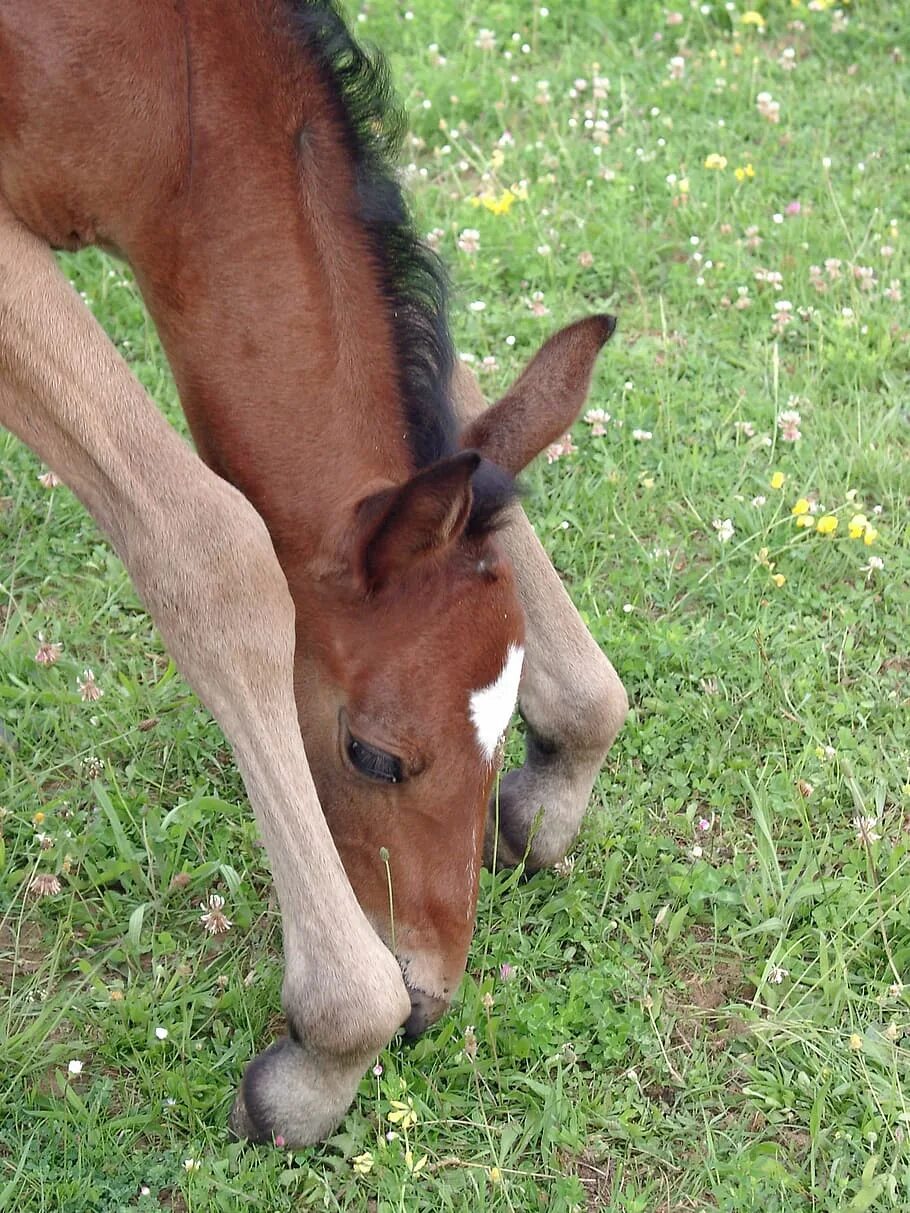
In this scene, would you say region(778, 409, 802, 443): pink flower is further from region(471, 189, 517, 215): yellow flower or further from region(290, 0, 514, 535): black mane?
region(290, 0, 514, 535): black mane

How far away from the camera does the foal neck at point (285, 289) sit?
9.89 ft

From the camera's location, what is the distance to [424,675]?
287 centimetres

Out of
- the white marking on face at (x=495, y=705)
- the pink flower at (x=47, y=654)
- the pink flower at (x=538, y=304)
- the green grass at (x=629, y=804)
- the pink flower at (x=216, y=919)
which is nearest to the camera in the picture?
the white marking on face at (x=495, y=705)

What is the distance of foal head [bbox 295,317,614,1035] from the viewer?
113 inches

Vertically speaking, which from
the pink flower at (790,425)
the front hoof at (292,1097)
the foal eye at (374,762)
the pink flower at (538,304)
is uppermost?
the foal eye at (374,762)

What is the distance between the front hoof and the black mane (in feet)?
4.06

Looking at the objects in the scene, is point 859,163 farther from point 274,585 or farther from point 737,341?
point 274,585

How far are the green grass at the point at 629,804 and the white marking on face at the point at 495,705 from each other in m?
0.70

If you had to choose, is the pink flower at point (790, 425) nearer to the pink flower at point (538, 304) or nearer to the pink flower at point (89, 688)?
the pink flower at point (538, 304)

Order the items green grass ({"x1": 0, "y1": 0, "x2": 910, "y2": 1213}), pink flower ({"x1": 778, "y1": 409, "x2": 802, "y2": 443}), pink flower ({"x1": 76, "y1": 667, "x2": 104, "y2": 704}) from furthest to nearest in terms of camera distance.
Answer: pink flower ({"x1": 778, "y1": 409, "x2": 802, "y2": 443}), pink flower ({"x1": 76, "y1": 667, "x2": 104, "y2": 704}), green grass ({"x1": 0, "y1": 0, "x2": 910, "y2": 1213})

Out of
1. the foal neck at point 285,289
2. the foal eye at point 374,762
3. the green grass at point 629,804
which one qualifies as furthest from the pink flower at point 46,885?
the foal neck at point 285,289

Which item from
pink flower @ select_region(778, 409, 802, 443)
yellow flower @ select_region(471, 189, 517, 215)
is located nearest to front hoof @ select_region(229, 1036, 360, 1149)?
pink flower @ select_region(778, 409, 802, 443)

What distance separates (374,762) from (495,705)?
0.28 meters

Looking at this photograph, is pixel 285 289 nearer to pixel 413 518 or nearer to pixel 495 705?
pixel 413 518
